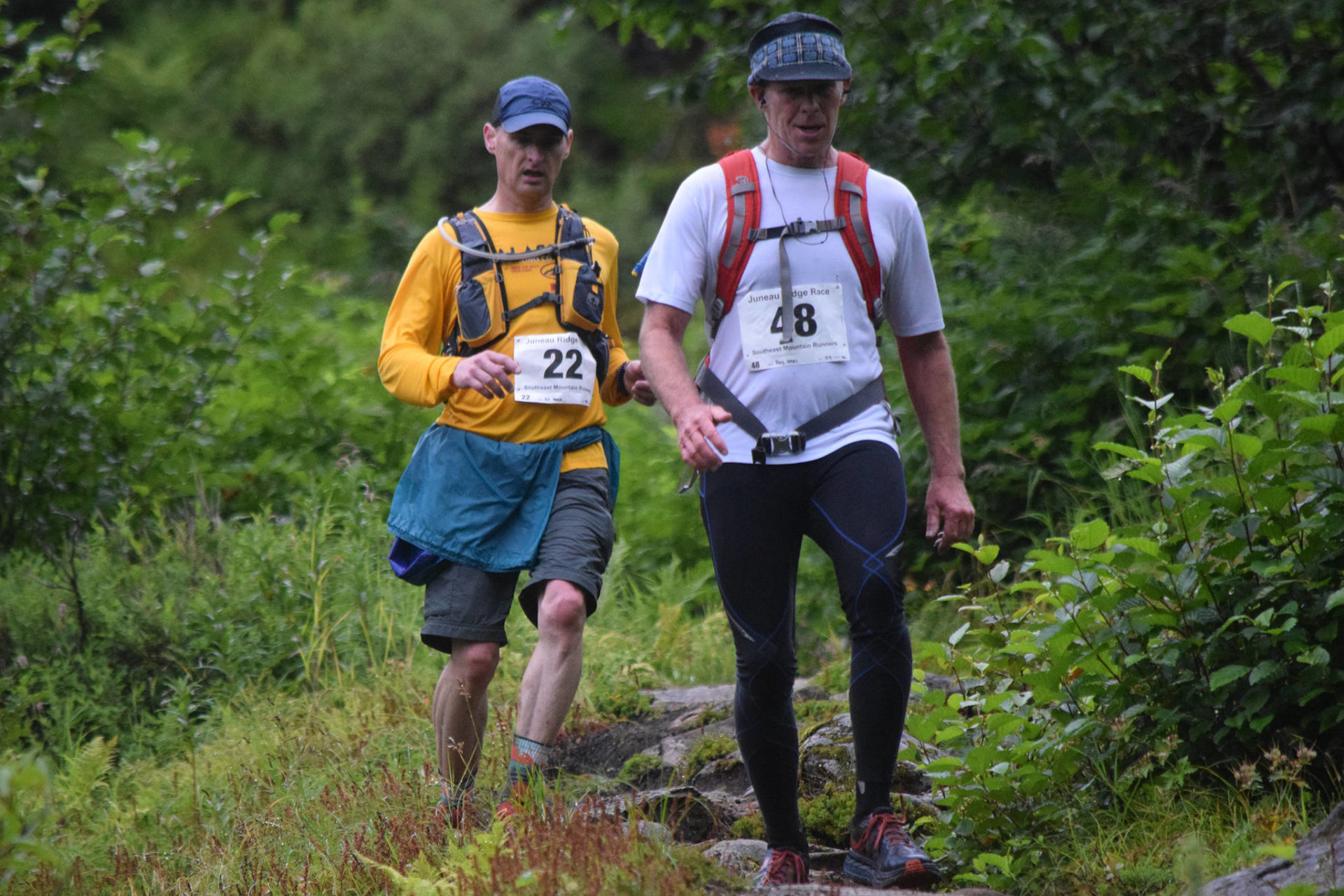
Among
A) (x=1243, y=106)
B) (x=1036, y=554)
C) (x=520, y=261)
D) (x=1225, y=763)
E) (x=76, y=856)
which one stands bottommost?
(x=76, y=856)

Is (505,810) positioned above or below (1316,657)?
below

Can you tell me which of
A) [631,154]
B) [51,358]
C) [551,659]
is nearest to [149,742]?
[51,358]

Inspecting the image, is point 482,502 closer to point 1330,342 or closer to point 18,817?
point 18,817

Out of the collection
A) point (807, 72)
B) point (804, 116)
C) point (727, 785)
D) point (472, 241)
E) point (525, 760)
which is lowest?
point (727, 785)

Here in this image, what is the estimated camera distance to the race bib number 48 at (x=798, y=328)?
3.77m

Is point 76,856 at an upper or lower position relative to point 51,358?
lower

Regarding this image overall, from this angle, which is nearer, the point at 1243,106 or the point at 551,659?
the point at 551,659

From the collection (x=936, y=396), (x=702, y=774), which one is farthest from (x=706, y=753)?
(x=936, y=396)

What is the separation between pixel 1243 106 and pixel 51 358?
621 centimetres

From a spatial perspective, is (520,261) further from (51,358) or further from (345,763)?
(51,358)

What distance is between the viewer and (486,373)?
4.24m

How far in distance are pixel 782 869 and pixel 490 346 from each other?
1.76 meters

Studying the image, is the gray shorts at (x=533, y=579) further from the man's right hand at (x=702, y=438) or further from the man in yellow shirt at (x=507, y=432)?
the man's right hand at (x=702, y=438)

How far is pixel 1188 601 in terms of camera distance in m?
3.70
